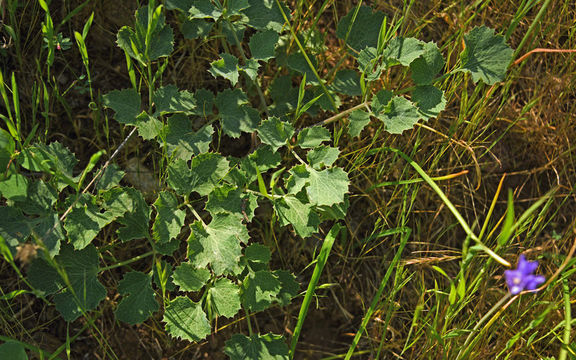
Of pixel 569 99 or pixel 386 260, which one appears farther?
pixel 569 99

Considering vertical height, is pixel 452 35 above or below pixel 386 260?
above

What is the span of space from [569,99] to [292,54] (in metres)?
1.35

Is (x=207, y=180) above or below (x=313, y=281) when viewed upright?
above

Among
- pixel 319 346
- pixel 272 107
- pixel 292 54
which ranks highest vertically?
pixel 292 54

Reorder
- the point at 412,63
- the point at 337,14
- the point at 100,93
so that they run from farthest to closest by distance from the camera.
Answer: the point at 337,14 → the point at 100,93 → the point at 412,63

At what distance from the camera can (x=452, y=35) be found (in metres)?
2.41

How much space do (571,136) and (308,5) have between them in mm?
1339

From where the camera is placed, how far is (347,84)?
7.60 ft

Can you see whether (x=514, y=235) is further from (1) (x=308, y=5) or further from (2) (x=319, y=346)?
(1) (x=308, y=5)

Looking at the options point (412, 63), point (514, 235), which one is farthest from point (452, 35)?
point (514, 235)

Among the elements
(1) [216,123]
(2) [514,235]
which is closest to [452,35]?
(2) [514,235]

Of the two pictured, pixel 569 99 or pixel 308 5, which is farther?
pixel 569 99

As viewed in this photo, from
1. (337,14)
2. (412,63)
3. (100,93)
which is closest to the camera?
(412,63)

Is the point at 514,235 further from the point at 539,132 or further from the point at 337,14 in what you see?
the point at 337,14
